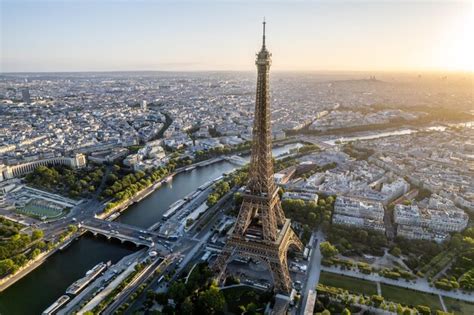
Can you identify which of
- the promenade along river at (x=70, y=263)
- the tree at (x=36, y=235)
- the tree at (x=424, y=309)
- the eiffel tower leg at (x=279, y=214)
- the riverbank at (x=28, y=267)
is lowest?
the promenade along river at (x=70, y=263)

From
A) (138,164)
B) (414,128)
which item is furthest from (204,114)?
(414,128)

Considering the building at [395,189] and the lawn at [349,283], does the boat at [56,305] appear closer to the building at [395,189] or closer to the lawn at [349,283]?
the lawn at [349,283]

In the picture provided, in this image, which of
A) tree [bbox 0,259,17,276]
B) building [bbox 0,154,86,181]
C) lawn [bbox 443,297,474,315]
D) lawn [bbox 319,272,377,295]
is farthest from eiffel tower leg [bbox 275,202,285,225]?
building [bbox 0,154,86,181]

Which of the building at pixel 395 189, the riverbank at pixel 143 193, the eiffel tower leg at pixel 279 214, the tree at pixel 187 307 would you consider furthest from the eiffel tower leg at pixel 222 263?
the building at pixel 395 189

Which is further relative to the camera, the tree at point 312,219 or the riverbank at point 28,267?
the tree at point 312,219

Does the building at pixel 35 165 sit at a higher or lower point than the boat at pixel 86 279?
higher

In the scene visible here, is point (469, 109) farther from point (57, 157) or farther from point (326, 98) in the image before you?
point (57, 157)
